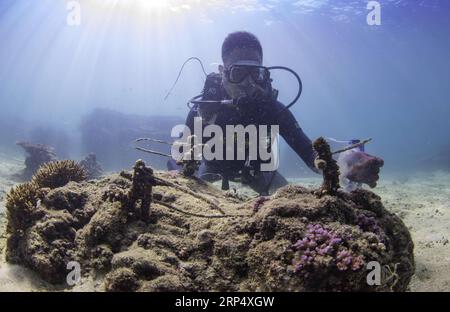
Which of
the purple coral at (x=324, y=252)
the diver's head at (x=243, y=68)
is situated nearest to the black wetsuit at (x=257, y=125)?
the diver's head at (x=243, y=68)

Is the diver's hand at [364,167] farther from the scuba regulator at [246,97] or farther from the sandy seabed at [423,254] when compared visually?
the scuba regulator at [246,97]

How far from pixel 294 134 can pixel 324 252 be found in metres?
4.36

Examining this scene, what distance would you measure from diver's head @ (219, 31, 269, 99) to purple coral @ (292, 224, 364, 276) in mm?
4157

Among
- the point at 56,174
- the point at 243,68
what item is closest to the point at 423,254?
the point at 243,68

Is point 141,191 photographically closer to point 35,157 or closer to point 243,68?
point 243,68

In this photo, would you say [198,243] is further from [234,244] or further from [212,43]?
[212,43]

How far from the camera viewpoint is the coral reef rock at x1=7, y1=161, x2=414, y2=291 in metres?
2.50

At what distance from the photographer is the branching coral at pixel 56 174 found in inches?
186

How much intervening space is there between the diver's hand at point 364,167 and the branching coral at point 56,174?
410cm

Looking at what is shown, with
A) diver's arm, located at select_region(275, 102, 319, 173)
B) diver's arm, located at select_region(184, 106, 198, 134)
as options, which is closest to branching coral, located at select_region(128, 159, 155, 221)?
diver's arm, located at select_region(275, 102, 319, 173)

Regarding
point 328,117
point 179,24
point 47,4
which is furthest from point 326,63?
point 328,117

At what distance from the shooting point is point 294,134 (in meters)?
6.59

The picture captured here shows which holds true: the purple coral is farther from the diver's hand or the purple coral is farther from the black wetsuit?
the black wetsuit
